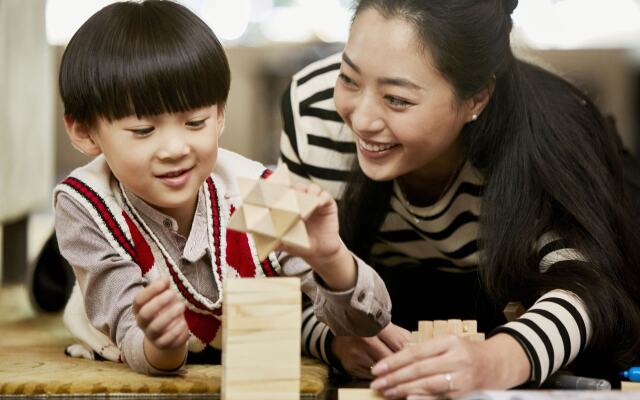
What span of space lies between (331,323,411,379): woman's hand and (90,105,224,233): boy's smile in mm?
278

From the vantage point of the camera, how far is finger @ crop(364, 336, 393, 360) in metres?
1.21

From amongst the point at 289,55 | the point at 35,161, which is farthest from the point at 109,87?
the point at 289,55

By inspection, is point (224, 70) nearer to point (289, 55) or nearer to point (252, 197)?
point (252, 197)

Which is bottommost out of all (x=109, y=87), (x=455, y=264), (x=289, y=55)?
(x=455, y=264)

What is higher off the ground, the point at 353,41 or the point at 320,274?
the point at 353,41

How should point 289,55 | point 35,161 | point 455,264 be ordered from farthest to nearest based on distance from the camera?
point 289,55
point 35,161
point 455,264

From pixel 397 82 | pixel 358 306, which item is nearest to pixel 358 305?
pixel 358 306

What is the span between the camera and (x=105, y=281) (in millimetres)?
1155

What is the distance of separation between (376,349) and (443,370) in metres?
0.25

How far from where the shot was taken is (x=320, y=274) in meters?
1.07

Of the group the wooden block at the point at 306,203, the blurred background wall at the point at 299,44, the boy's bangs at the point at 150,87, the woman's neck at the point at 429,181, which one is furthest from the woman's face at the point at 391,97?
the blurred background wall at the point at 299,44

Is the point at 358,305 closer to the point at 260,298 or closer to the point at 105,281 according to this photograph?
the point at 260,298

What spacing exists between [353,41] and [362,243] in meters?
0.38

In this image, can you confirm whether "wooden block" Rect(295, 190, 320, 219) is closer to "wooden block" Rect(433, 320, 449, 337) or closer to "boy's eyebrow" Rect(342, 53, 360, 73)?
"wooden block" Rect(433, 320, 449, 337)
